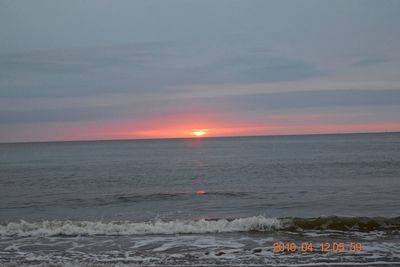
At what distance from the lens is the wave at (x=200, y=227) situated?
14547 mm

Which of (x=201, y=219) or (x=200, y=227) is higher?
(x=200, y=227)

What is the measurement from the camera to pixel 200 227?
14.9 meters

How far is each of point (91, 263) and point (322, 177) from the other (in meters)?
26.2

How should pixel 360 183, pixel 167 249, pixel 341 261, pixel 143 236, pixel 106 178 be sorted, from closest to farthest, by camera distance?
pixel 341 261, pixel 167 249, pixel 143 236, pixel 360 183, pixel 106 178

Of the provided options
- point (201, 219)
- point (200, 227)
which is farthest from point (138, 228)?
point (201, 219)

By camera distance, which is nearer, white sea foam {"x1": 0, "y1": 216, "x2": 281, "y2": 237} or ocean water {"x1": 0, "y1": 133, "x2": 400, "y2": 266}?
ocean water {"x1": 0, "y1": 133, "x2": 400, "y2": 266}

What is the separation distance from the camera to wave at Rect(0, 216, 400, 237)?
573 inches

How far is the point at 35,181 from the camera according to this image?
33.7 metres

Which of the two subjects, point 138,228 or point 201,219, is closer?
point 138,228

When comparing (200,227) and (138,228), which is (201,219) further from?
(138,228)

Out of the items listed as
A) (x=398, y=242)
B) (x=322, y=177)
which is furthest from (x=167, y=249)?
(x=322, y=177)

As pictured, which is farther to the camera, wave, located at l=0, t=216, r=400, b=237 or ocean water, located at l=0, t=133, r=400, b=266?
wave, located at l=0, t=216, r=400, b=237

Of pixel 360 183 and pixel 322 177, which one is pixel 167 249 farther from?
pixel 322 177

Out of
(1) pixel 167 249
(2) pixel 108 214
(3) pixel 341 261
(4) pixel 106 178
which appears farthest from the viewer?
(4) pixel 106 178
